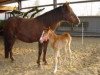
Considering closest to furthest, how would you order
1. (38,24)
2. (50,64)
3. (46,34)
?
(46,34) < (38,24) < (50,64)

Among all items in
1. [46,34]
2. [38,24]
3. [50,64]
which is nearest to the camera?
[46,34]

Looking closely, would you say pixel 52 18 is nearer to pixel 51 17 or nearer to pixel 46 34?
pixel 51 17

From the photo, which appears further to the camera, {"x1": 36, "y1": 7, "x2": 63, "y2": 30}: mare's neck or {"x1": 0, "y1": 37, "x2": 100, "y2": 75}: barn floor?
{"x1": 36, "y1": 7, "x2": 63, "y2": 30}: mare's neck

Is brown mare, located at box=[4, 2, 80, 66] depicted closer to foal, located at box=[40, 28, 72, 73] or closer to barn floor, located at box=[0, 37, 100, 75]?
barn floor, located at box=[0, 37, 100, 75]

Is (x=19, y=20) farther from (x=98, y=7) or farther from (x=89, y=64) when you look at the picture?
(x=98, y=7)

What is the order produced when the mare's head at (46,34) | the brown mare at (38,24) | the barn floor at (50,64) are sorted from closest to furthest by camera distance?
the mare's head at (46,34) < the barn floor at (50,64) < the brown mare at (38,24)

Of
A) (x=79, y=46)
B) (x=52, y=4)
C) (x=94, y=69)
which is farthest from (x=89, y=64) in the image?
(x=52, y=4)

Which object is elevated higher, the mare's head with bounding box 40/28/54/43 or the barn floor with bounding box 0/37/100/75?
the mare's head with bounding box 40/28/54/43

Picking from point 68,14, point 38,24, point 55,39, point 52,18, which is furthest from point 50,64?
point 68,14

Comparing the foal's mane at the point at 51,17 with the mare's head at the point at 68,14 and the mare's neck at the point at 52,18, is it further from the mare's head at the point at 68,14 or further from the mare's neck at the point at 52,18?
the mare's head at the point at 68,14

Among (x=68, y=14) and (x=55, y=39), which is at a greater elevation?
(x=68, y=14)

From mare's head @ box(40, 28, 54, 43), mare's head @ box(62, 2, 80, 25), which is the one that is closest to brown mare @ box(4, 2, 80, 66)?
mare's head @ box(62, 2, 80, 25)

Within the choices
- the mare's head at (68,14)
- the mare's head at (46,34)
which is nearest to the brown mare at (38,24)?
the mare's head at (68,14)

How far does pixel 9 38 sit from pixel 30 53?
1.57 metres
